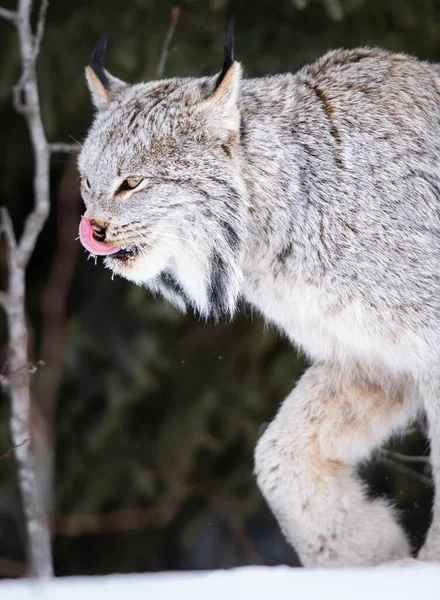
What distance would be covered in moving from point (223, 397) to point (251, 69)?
6.67 ft

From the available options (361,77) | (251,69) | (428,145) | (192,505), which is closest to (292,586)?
(428,145)

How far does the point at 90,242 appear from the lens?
3.05 meters

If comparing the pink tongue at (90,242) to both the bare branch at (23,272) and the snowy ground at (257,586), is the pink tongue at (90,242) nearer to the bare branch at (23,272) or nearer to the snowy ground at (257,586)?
the bare branch at (23,272)

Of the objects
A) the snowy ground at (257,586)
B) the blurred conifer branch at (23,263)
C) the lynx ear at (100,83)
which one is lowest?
the snowy ground at (257,586)

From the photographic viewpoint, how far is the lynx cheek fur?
3158mm

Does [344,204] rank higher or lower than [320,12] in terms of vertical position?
lower

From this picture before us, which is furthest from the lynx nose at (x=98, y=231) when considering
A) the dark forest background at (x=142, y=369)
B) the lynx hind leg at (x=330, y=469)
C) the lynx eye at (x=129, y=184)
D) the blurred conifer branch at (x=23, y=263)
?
the dark forest background at (x=142, y=369)

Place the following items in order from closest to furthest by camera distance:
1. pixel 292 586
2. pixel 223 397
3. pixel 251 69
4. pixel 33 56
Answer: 1. pixel 292 586
2. pixel 33 56
3. pixel 251 69
4. pixel 223 397

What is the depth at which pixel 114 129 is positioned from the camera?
10.6ft

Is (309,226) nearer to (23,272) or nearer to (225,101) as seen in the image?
(225,101)

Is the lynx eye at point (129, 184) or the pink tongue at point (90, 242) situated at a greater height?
the lynx eye at point (129, 184)

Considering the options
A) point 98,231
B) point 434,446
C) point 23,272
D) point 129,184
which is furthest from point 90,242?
point 434,446

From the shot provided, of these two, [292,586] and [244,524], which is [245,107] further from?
[244,524]

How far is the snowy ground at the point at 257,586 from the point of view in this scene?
2.72 m
